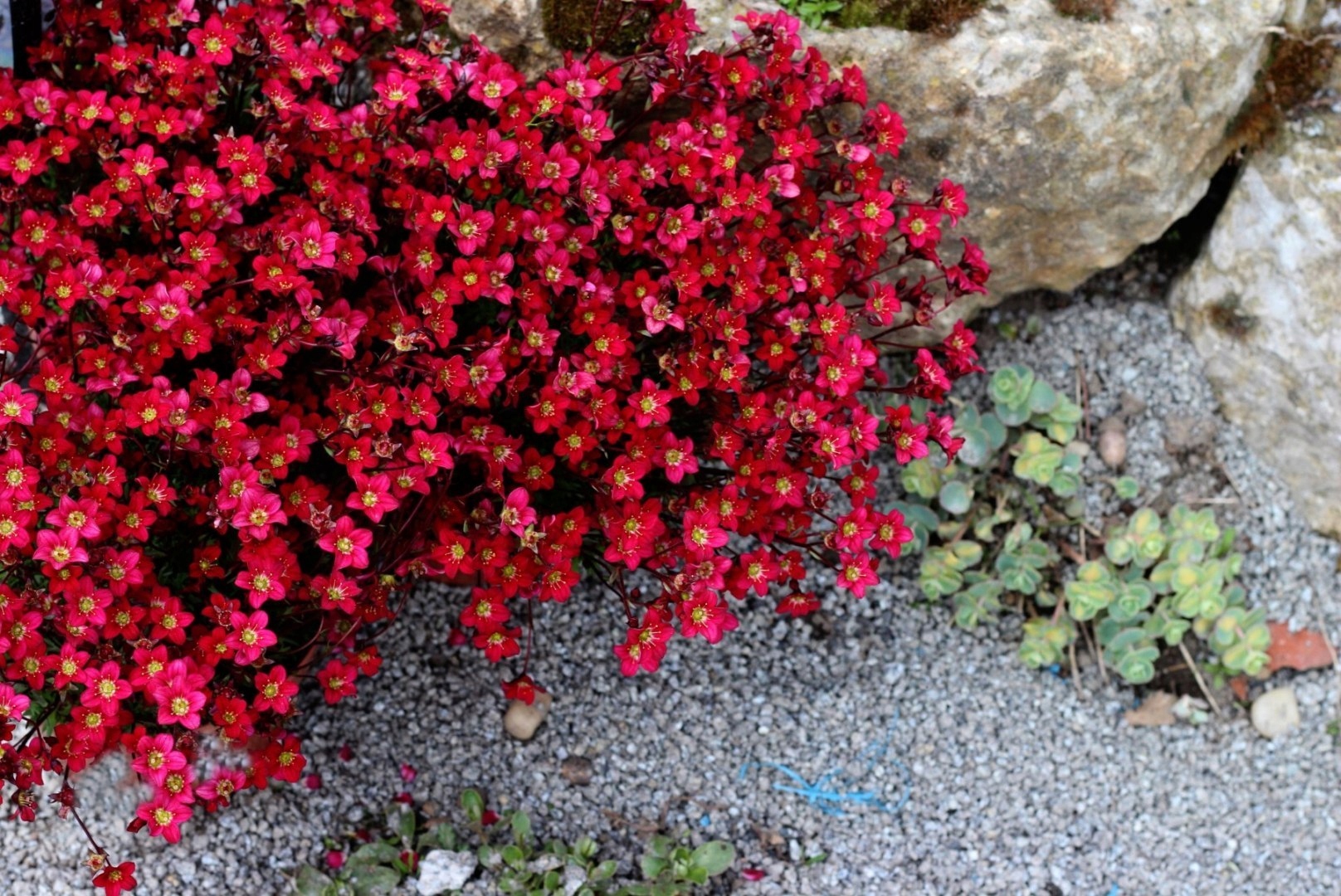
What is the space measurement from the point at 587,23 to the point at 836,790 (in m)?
2.15

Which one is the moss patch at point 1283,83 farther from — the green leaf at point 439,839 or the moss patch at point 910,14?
the green leaf at point 439,839

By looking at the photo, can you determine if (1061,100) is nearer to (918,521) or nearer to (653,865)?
(918,521)

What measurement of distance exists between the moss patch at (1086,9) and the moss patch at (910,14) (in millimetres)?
241

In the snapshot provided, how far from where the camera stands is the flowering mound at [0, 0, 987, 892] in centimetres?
267

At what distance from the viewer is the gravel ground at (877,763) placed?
134 inches

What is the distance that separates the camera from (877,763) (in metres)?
3.67

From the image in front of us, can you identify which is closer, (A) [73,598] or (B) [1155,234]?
(A) [73,598]

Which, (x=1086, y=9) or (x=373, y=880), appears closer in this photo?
(x=373, y=880)

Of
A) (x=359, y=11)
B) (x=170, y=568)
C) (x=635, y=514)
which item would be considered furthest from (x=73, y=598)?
(x=359, y=11)

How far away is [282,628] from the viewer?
307cm

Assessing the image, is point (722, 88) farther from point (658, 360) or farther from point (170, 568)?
point (170, 568)

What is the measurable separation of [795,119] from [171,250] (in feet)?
4.83

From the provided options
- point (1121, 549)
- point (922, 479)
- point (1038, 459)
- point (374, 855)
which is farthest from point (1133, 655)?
point (374, 855)

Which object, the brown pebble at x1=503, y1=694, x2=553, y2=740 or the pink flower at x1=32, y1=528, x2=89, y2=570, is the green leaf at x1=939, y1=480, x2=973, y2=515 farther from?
the pink flower at x1=32, y1=528, x2=89, y2=570
